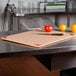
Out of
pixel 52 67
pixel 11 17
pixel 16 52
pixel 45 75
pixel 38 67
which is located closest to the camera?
pixel 16 52

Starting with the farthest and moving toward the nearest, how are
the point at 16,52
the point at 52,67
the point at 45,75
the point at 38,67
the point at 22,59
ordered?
the point at 22,59 → the point at 38,67 → the point at 45,75 → the point at 52,67 → the point at 16,52

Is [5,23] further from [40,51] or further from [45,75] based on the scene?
[40,51]

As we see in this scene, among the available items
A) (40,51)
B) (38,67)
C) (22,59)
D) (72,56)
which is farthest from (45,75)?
(40,51)

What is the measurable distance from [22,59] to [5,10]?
131 centimetres

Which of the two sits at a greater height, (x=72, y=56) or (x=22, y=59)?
(x=72, y=56)

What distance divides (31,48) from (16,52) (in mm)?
93

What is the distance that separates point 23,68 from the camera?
1.65 metres

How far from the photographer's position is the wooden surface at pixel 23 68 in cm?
155

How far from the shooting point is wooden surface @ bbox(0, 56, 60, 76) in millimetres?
1548

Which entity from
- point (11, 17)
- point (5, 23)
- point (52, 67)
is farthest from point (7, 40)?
point (5, 23)

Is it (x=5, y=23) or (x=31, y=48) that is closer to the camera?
(x=31, y=48)

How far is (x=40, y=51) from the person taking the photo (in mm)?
857

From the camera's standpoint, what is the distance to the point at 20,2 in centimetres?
290

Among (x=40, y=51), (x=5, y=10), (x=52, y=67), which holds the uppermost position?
(x=5, y=10)
